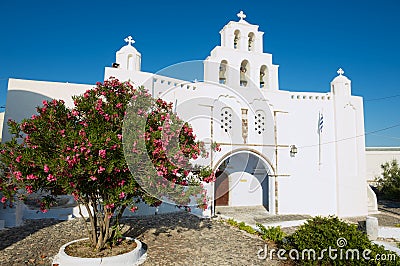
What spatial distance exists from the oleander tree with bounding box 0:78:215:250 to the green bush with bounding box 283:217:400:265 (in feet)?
6.94

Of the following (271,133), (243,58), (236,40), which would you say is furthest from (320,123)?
(236,40)

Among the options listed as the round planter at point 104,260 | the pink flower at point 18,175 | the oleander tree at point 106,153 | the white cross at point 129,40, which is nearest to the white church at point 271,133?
the white cross at point 129,40

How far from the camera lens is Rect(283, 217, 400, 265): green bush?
493cm

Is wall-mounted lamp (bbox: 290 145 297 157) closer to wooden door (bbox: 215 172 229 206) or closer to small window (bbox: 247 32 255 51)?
wooden door (bbox: 215 172 229 206)

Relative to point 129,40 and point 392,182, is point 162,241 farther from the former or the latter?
point 392,182

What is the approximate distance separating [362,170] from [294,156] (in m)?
3.54

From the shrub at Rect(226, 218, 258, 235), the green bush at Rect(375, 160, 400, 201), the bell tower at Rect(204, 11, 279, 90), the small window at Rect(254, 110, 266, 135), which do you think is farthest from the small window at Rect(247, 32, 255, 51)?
the green bush at Rect(375, 160, 400, 201)

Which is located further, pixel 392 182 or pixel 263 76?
pixel 392 182

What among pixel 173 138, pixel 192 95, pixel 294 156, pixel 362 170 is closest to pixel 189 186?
pixel 173 138

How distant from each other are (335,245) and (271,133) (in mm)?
8064

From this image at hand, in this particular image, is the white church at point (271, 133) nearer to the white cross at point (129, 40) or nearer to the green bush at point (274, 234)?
the white cross at point (129, 40)

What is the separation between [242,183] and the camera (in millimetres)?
14305

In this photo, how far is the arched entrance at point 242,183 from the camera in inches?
535

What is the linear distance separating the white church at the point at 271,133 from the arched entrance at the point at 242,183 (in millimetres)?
48
